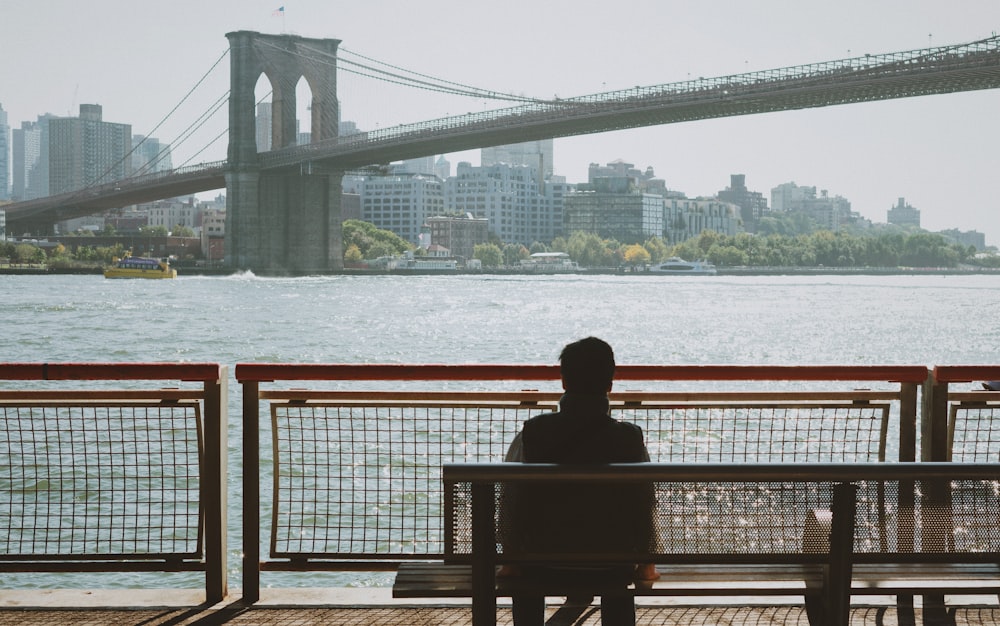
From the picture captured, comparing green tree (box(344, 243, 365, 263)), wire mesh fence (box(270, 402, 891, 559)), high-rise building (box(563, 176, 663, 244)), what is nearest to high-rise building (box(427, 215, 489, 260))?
high-rise building (box(563, 176, 663, 244))

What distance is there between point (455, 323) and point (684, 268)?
5401 cm

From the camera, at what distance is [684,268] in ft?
299

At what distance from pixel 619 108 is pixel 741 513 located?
37504mm

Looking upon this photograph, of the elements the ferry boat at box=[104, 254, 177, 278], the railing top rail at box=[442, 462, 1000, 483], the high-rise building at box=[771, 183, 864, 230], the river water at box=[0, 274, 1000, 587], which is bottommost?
the river water at box=[0, 274, 1000, 587]

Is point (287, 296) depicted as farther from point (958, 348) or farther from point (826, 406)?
point (826, 406)

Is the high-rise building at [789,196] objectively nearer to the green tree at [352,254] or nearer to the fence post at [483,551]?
the green tree at [352,254]

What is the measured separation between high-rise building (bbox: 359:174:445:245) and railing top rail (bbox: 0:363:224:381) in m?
109

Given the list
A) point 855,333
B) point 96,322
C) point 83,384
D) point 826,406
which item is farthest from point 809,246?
point 826,406

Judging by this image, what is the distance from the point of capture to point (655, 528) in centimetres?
219

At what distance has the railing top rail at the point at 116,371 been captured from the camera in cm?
311

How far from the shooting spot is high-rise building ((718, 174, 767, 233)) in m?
140

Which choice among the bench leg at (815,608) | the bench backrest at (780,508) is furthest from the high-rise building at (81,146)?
the bench backrest at (780,508)

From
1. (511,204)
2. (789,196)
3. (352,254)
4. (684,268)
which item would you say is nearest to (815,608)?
(352,254)

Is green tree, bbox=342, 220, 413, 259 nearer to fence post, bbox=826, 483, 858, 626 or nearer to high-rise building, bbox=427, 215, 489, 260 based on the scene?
high-rise building, bbox=427, 215, 489, 260
